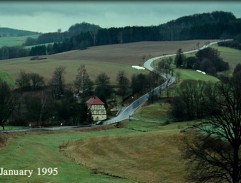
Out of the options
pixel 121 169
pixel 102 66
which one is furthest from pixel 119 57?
pixel 121 169

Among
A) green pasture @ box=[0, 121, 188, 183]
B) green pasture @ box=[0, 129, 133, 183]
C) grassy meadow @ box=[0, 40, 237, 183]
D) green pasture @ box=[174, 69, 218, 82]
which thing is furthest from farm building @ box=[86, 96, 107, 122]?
green pasture @ box=[174, 69, 218, 82]

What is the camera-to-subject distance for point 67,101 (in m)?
86.7

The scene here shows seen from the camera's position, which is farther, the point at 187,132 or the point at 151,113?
the point at 151,113

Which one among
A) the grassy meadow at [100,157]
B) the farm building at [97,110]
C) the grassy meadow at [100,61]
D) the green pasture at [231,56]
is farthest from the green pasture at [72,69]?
the grassy meadow at [100,157]

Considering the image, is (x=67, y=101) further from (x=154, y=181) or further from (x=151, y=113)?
(x=154, y=181)

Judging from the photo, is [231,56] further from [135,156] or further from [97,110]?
[135,156]

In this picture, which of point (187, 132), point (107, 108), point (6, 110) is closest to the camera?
point (187, 132)

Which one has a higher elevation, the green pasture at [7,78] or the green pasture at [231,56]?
the green pasture at [231,56]

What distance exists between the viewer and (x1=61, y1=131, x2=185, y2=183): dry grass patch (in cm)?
3892

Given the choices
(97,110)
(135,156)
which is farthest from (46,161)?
(97,110)

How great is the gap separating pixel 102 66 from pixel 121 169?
336 feet

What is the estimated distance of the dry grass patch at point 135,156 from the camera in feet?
128

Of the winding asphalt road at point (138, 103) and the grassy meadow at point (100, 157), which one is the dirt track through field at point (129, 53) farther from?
the grassy meadow at point (100, 157)

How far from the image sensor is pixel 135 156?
4616cm
